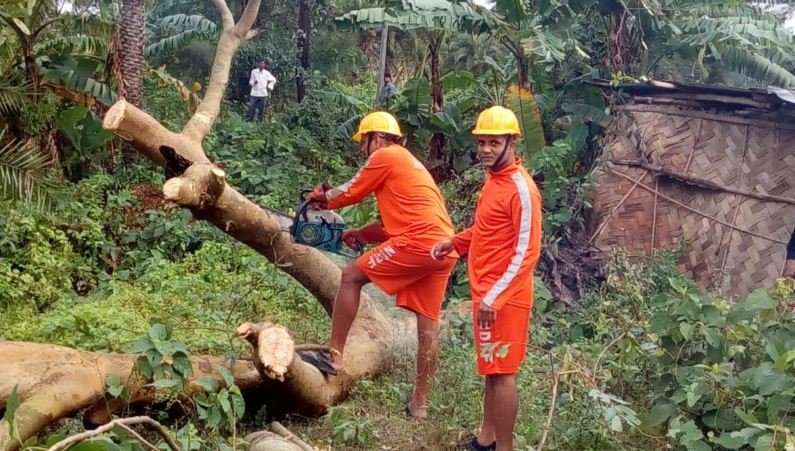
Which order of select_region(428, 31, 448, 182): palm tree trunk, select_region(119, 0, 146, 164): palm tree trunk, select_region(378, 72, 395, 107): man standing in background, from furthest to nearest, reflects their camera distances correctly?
select_region(378, 72, 395, 107): man standing in background → select_region(428, 31, 448, 182): palm tree trunk → select_region(119, 0, 146, 164): palm tree trunk

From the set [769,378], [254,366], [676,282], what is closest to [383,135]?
[254,366]

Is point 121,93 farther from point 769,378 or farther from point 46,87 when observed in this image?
point 769,378

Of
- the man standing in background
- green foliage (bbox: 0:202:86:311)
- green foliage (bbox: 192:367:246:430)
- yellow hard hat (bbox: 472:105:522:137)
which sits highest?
yellow hard hat (bbox: 472:105:522:137)

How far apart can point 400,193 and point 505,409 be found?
4.83 feet

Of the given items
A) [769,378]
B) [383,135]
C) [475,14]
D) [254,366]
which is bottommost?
[254,366]

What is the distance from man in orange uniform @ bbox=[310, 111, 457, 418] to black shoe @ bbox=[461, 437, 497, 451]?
450 millimetres

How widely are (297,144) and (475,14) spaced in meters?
4.17

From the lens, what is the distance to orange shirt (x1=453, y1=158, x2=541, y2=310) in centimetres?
382

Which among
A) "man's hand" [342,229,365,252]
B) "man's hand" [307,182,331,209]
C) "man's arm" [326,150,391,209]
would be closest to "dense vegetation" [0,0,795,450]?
A: "man's hand" [342,229,365,252]

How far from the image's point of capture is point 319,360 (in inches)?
188

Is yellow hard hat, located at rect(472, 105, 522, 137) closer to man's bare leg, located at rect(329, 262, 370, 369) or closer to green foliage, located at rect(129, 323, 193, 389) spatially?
man's bare leg, located at rect(329, 262, 370, 369)

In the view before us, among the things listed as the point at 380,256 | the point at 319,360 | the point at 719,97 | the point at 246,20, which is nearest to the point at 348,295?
the point at 380,256

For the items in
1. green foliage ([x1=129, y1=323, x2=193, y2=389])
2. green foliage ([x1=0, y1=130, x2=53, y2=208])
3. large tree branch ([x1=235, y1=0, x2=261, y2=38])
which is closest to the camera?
green foliage ([x1=129, y1=323, x2=193, y2=389])

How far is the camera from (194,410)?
4.14 metres
